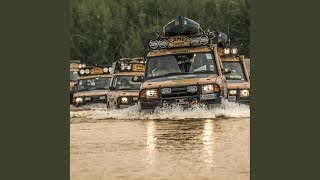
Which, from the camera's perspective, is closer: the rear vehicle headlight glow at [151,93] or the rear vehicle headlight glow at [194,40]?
the rear vehicle headlight glow at [151,93]

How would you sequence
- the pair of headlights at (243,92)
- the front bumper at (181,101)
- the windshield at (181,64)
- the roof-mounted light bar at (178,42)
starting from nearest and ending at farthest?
1. the pair of headlights at (243,92)
2. the front bumper at (181,101)
3. the windshield at (181,64)
4. the roof-mounted light bar at (178,42)

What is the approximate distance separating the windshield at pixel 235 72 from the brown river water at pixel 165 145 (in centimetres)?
92

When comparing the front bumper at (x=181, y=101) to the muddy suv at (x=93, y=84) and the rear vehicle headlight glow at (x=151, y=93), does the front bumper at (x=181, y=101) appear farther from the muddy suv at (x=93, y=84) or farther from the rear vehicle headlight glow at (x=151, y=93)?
the muddy suv at (x=93, y=84)

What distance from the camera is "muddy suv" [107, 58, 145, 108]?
18.4 m

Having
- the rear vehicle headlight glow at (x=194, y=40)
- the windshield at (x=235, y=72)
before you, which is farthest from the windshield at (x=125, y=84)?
the rear vehicle headlight glow at (x=194, y=40)

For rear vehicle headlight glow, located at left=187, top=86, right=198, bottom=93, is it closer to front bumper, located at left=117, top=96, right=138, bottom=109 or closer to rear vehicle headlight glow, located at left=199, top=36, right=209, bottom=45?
rear vehicle headlight glow, located at left=199, top=36, right=209, bottom=45

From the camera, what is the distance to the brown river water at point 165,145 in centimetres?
1031

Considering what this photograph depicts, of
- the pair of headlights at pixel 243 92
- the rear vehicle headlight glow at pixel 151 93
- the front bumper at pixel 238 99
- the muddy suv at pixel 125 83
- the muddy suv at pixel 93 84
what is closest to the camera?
the front bumper at pixel 238 99

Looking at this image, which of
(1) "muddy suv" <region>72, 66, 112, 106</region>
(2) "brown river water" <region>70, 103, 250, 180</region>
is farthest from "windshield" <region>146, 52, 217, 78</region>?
(1) "muddy suv" <region>72, 66, 112, 106</region>

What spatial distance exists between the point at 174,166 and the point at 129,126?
4.06 meters

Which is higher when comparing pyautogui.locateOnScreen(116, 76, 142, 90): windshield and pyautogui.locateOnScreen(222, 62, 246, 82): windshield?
pyautogui.locateOnScreen(222, 62, 246, 82): windshield

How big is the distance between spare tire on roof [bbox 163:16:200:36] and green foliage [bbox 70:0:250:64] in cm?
21

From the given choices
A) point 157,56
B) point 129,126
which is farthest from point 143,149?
point 157,56

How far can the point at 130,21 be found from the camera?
1499cm
